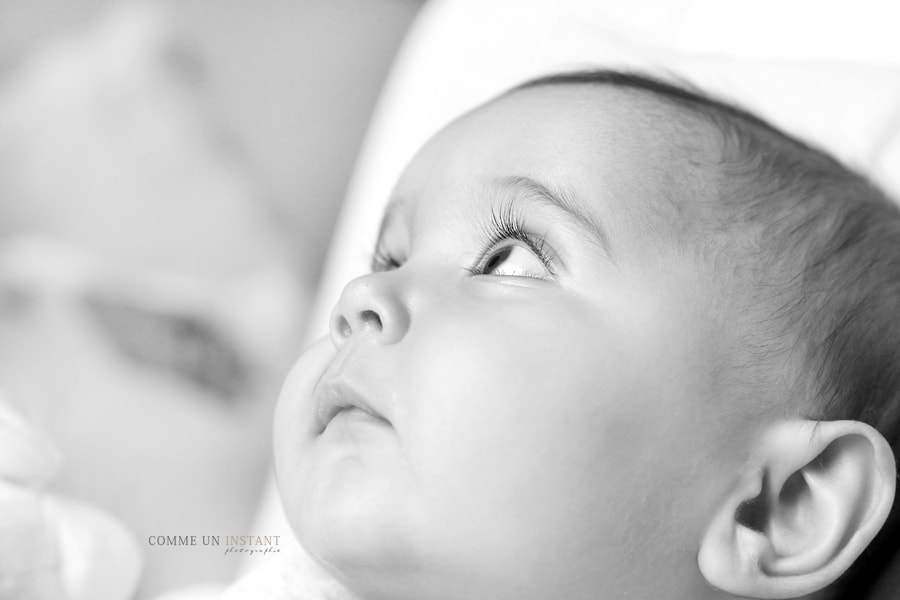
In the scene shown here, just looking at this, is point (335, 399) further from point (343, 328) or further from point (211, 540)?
point (211, 540)

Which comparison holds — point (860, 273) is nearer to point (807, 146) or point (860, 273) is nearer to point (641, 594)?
point (807, 146)

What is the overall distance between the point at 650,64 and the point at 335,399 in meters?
0.55

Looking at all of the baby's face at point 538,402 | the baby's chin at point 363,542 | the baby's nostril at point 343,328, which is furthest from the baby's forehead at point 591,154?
the baby's chin at point 363,542

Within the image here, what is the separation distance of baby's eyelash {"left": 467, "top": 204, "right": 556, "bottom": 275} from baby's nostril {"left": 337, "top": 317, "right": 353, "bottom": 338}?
93 millimetres

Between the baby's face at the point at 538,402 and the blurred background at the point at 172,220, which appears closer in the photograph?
the baby's face at the point at 538,402

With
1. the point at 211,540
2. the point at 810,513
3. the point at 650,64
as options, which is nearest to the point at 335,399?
the point at 810,513

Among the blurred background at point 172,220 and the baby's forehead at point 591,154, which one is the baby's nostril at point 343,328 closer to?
the baby's forehead at point 591,154

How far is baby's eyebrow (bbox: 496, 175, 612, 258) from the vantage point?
1.94ft

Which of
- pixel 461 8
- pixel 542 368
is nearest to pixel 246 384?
pixel 461 8

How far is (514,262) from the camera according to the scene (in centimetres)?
62

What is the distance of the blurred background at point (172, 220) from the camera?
3.54 feet

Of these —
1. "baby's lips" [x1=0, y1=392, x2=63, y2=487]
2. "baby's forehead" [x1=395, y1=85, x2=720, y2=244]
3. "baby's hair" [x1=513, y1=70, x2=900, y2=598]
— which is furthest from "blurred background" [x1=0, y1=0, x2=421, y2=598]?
"baby's hair" [x1=513, y1=70, x2=900, y2=598]

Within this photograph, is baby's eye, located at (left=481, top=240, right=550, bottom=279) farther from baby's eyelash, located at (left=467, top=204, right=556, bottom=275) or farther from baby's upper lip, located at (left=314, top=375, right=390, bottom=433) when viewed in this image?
baby's upper lip, located at (left=314, top=375, right=390, bottom=433)

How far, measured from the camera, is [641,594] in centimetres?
59
